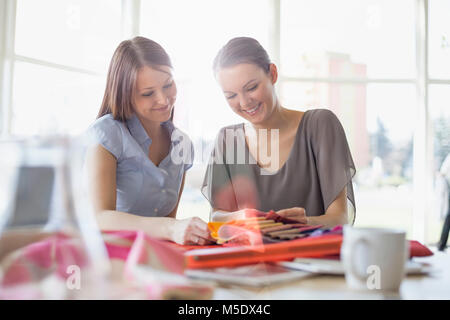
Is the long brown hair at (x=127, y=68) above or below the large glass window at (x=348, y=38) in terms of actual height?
Result: below

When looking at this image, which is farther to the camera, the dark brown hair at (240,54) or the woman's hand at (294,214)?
the dark brown hair at (240,54)

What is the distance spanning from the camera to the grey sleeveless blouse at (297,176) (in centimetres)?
147

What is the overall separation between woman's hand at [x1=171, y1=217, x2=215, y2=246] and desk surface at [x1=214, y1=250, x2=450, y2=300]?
12.1 inches

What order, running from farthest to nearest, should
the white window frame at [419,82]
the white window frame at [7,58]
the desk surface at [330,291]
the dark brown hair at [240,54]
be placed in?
the white window frame at [419,82], the white window frame at [7,58], the dark brown hair at [240,54], the desk surface at [330,291]

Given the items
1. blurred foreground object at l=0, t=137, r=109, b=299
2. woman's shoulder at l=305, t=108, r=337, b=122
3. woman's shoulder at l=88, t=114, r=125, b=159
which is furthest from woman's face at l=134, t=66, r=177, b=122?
blurred foreground object at l=0, t=137, r=109, b=299

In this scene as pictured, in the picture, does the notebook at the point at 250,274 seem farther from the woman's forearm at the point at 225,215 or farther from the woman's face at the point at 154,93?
the woman's face at the point at 154,93

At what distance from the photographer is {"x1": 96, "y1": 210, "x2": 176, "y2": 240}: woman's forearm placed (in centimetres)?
95

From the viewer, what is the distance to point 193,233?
891mm

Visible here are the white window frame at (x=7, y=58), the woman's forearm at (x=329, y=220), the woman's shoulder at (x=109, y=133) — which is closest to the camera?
the woman's forearm at (x=329, y=220)

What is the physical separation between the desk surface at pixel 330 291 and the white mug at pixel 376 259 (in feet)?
0.05

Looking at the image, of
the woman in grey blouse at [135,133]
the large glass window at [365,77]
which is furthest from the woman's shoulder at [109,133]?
the large glass window at [365,77]

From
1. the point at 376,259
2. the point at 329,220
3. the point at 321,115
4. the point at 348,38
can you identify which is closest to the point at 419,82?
the point at 348,38

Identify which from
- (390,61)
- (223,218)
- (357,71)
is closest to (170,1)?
(357,71)

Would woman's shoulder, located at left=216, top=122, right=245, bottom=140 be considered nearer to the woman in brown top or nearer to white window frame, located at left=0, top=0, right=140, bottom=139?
the woman in brown top
